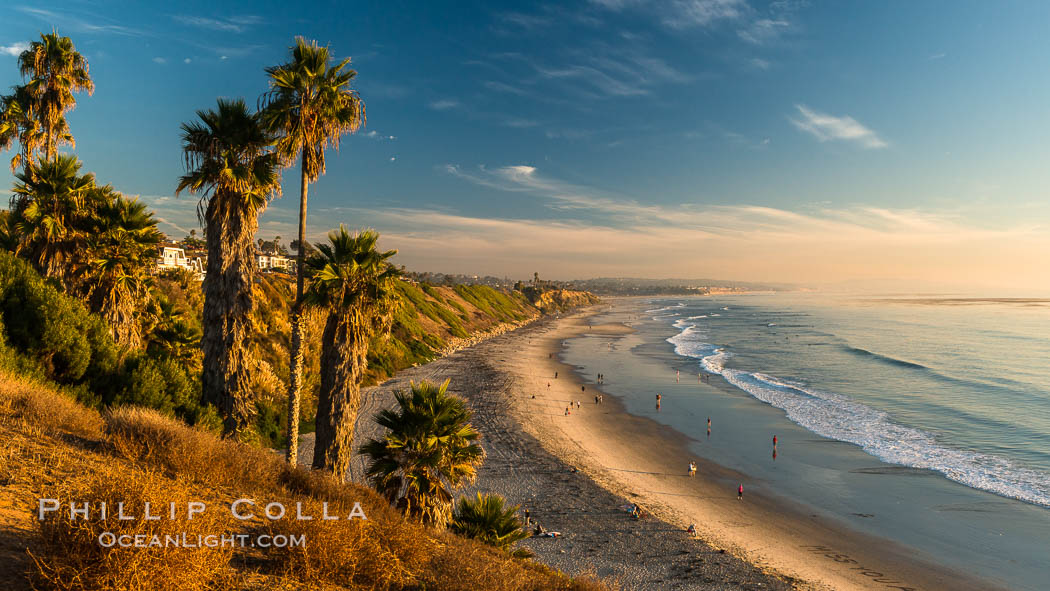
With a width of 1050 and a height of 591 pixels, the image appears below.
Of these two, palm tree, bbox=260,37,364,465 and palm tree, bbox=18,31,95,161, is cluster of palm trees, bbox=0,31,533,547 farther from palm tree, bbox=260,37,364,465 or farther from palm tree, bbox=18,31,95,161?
palm tree, bbox=18,31,95,161

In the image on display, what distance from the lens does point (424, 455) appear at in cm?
1399

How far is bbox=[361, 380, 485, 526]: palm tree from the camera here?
44.7ft

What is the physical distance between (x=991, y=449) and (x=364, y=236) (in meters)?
42.3

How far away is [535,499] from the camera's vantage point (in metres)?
24.6

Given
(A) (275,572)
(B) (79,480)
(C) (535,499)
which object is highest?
(B) (79,480)

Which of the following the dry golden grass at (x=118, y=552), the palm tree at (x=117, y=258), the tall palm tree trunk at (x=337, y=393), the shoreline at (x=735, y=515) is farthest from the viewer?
the palm tree at (x=117, y=258)

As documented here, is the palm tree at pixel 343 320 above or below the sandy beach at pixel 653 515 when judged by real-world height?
above

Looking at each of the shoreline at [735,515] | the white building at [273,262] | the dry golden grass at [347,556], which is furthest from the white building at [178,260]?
the dry golden grass at [347,556]

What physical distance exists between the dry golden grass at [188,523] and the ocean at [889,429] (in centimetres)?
2311

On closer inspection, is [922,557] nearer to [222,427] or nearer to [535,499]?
[535,499]

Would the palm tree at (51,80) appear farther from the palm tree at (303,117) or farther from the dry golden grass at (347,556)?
the dry golden grass at (347,556)

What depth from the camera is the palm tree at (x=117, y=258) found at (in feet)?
65.5

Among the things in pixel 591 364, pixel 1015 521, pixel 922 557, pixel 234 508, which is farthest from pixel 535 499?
pixel 591 364

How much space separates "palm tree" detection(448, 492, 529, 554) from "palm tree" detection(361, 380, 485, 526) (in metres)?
1.02
